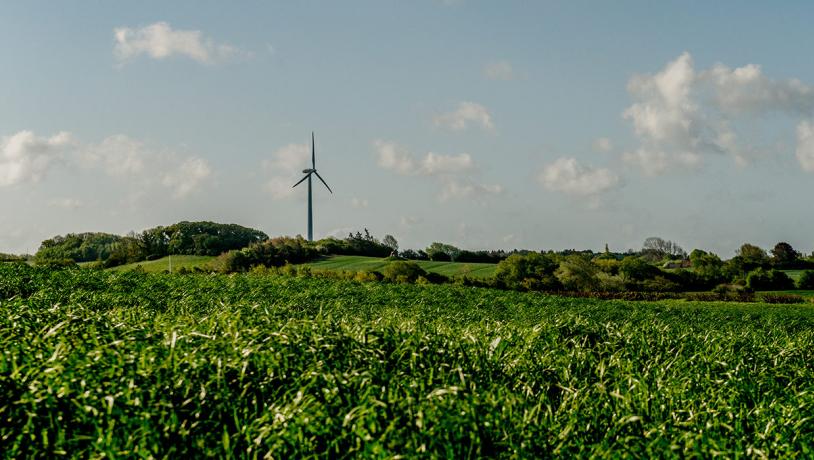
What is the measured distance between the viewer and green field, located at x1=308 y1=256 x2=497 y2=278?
6022 cm

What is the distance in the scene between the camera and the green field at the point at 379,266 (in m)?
60.2

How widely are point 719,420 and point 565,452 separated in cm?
228

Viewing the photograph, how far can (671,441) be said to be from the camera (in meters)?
6.00

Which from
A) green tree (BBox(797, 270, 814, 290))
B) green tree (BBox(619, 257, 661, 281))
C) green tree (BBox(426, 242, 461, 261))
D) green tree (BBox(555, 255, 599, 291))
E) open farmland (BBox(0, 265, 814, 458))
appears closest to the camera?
open farmland (BBox(0, 265, 814, 458))

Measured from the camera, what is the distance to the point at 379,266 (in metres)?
60.5

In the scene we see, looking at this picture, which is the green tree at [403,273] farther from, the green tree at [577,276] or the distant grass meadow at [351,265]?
the green tree at [577,276]

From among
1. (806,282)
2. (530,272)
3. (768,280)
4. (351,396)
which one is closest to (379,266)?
(530,272)

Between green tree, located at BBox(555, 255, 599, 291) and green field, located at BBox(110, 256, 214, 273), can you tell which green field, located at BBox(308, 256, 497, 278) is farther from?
green field, located at BBox(110, 256, 214, 273)

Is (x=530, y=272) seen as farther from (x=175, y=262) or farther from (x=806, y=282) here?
(x=175, y=262)

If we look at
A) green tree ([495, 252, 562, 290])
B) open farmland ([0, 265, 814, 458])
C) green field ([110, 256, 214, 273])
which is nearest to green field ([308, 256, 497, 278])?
green tree ([495, 252, 562, 290])

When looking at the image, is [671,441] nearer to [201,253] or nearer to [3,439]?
[3,439]

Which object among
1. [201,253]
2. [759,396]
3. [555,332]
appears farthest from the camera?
[201,253]

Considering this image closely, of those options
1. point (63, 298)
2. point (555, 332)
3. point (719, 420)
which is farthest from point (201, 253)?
point (719, 420)

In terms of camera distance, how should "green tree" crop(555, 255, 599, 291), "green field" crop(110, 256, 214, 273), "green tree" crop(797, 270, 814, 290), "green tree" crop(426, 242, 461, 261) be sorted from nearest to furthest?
"green tree" crop(555, 255, 599, 291), "green tree" crop(797, 270, 814, 290), "green field" crop(110, 256, 214, 273), "green tree" crop(426, 242, 461, 261)
